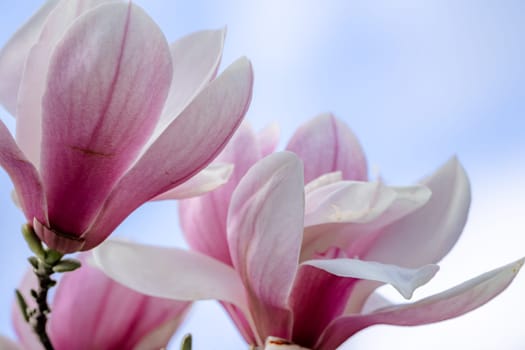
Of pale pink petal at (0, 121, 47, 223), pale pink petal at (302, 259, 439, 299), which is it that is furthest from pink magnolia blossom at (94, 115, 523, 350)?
pale pink petal at (0, 121, 47, 223)

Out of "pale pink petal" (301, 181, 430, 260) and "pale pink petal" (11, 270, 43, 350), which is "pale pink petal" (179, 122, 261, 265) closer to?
"pale pink petal" (301, 181, 430, 260)

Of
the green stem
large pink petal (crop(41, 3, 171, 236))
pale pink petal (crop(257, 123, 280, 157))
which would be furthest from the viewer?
pale pink petal (crop(257, 123, 280, 157))

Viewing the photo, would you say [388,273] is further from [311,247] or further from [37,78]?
[37,78]

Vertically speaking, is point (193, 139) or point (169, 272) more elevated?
point (193, 139)

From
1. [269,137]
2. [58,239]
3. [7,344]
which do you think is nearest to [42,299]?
[58,239]

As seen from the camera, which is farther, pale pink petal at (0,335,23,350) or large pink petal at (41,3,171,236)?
pale pink petal at (0,335,23,350)

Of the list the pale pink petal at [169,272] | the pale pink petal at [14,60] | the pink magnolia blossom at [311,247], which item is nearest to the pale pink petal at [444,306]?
the pink magnolia blossom at [311,247]
